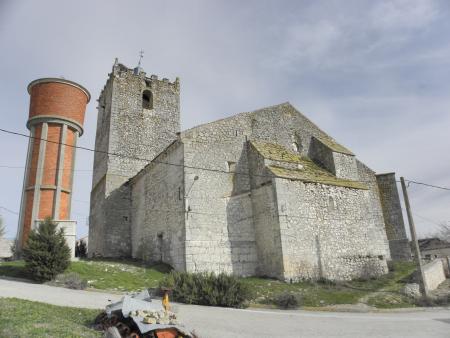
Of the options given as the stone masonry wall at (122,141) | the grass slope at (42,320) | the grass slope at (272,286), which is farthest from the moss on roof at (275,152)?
the grass slope at (42,320)

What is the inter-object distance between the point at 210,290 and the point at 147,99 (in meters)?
18.9

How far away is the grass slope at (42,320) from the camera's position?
591cm

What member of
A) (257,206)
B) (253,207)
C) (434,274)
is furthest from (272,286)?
(434,274)

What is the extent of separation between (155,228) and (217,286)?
7.89 metres

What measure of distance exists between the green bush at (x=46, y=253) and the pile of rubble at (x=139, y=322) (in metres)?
6.02

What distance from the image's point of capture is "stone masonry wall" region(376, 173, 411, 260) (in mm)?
21047

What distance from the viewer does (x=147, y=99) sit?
27.1 m

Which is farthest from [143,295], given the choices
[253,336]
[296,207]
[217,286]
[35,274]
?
[296,207]

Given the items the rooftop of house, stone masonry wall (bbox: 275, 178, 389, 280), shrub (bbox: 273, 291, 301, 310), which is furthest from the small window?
the rooftop of house

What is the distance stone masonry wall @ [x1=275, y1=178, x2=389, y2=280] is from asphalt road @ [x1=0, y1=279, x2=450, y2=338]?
3897 mm

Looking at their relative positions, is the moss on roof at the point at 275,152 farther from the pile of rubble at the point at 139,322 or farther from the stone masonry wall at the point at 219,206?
the pile of rubble at the point at 139,322

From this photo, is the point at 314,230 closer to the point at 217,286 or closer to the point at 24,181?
the point at 217,286

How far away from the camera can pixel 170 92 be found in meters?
27.5

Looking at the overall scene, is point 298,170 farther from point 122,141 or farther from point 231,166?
point 122,141
